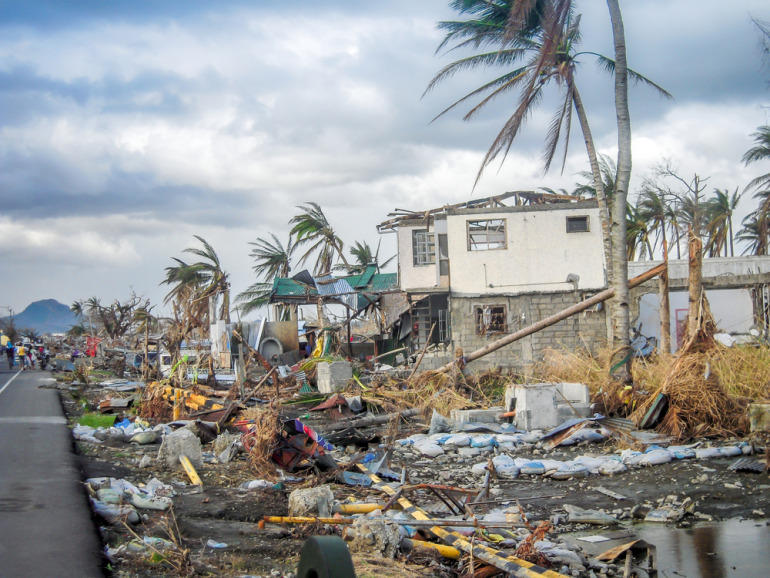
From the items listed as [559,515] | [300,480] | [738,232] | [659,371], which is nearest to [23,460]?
[300,480]

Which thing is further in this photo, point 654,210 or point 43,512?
point 654,210

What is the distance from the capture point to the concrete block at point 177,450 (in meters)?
9.67

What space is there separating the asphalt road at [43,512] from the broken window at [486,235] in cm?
1481

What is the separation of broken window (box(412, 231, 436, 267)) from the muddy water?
17.8 m

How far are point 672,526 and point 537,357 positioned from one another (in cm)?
1476

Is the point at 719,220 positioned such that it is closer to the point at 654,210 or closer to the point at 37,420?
the point at 654,210

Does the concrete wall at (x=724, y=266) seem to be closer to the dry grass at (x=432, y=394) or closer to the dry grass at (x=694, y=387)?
the dry grass at (x=432, y=394)

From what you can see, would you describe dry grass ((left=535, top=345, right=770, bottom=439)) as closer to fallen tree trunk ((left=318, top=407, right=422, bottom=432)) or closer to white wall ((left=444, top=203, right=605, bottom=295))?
fallen tree trunk ((left=318, top=407, right=422, bottom=432))

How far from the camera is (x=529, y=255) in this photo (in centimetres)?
2297

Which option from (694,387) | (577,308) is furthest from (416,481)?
(577,308)

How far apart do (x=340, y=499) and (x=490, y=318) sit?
611 inches

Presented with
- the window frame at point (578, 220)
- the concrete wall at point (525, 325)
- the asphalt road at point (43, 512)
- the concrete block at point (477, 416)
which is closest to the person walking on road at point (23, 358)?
the concrete wall at point (525, 325)

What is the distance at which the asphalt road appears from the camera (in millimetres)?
4727

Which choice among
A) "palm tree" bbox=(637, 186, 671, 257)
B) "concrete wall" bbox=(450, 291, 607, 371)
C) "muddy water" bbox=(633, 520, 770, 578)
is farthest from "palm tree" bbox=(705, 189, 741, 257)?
"muddy water" bbox=(633, 520, 770, 578)
